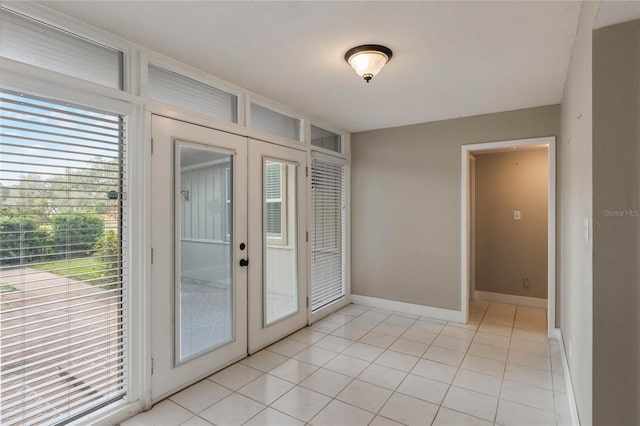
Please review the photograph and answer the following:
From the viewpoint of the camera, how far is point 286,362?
118 inches

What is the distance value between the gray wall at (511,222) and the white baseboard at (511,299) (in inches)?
2.2

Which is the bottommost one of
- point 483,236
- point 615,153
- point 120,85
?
point 483,236

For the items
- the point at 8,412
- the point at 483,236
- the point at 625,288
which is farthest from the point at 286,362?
the point at 483,236

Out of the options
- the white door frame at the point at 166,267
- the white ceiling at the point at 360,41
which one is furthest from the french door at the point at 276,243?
the white ceiling at the point at 360,41

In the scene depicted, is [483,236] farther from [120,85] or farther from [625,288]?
[120,85]

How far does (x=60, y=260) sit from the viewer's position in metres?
1.89

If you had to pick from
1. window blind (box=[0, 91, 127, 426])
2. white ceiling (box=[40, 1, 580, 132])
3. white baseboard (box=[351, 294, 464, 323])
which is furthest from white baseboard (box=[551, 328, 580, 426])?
window blind (box=[0, 91, 127, 426])

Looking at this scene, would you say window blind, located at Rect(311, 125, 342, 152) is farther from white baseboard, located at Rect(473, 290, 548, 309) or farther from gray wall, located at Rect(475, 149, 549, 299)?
white baseboard, located at Rect(473, 290, 548, 309)

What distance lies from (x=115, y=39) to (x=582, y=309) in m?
3.22

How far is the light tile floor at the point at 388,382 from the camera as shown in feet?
7.24

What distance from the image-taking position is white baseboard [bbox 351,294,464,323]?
4.06 metres

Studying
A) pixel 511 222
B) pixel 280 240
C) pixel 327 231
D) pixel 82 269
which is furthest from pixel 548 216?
pixel 82 269

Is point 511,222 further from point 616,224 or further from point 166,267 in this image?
point 166,267

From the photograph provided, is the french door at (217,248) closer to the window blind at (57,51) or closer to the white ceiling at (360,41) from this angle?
the window blind at (57,51)
